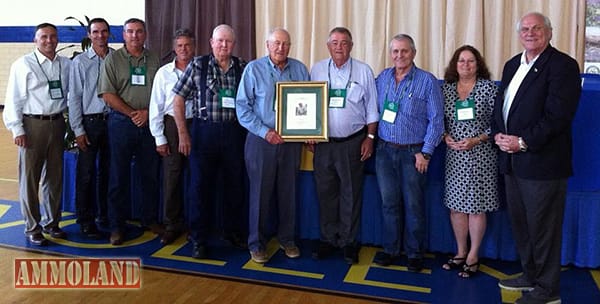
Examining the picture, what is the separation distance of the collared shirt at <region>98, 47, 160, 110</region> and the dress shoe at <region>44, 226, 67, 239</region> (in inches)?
45.1

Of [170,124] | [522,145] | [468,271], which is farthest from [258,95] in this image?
[468,271]

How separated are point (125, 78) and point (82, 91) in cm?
40

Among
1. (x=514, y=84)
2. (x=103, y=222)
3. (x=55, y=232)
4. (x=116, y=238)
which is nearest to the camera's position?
(x=514, y=84)

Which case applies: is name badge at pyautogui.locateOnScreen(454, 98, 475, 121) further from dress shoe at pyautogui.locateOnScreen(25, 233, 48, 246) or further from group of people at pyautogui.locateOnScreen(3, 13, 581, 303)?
dress shoe at pyautogui.locateOnScreen(25, 233, 48, 246)

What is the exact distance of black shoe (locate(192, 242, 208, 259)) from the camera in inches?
136

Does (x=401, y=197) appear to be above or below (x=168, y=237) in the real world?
above

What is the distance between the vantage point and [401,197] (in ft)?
11.0

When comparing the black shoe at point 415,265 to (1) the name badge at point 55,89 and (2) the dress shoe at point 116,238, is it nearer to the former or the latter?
(2) the dress shoe at point 116,238

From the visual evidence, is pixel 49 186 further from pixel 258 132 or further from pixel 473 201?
pixel 473 201

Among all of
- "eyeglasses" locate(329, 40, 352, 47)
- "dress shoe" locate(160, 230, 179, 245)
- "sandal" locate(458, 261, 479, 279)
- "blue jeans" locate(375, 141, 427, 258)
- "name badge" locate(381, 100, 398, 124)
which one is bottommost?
"sandal" locate(458, 261, 479, 279)

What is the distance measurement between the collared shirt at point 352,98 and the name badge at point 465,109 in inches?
20.2

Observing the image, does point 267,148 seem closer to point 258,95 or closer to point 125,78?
point 258,95

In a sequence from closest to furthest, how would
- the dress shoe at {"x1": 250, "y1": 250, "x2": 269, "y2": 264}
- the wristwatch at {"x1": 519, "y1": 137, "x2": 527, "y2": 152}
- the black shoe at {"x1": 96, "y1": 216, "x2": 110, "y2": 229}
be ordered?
1. the wristwatch at {"x1": 519, "y1": 137, "x2": 527, "y2": 152}
2. the dress shoe at {"x1": 250, "y1": 250, "x2": 269, "y2": 264}
3. the black shoe at {"x1": 96, "y1": 216, "x2": 110, "y2": 229}

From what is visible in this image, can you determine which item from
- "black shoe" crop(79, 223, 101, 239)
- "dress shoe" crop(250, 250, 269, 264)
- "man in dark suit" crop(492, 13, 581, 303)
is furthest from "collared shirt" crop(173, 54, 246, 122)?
"man in dark suit" crop(492, 13, 581, 303)
